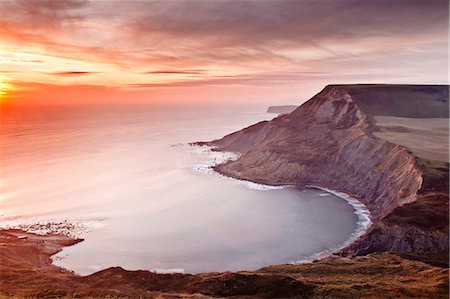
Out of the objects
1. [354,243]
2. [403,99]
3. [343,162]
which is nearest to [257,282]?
[354,243]

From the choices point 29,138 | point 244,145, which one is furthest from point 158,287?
point 29,138

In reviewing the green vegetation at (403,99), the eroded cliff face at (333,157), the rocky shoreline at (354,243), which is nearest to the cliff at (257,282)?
the rocky shoreline at (354,243)

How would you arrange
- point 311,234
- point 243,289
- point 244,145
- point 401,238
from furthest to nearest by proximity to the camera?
point 244,145, point 311,234, point 401,238, point 243,289

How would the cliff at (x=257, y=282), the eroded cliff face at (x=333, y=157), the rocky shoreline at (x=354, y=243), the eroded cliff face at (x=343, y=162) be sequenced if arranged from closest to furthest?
the cliff at (x=257, y=282) → the rocky shoreline at (x=354, y=243) → the eroded cliff face at (x=343, y=162) → the eroded cliff face at (x=333, y=157)

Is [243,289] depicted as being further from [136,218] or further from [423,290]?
[136,218]

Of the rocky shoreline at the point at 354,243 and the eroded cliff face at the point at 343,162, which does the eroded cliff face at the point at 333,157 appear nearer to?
the eroded cliff face at the point at 343,162

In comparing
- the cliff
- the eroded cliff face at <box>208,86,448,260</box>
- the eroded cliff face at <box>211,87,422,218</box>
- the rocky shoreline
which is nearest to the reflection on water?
the rocky shoreline

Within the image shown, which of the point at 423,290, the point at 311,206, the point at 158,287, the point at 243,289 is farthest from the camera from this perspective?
the point at 311,206

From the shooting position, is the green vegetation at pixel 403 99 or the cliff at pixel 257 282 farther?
the green vegetation at pixel 403 99

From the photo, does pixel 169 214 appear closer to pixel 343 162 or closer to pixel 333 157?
pixel 343 162

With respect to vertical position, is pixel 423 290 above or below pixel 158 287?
above
